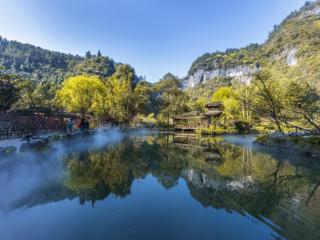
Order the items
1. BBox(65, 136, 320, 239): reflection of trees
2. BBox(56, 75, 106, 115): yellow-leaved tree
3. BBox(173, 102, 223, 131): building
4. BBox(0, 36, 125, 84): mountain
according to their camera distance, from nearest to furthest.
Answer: BBox(65, 136, 320, 239): reflection of trees
BBox(173, 102, 223, 131): building
BBox(56, 75, 106, 115): yellow-leaved tree
BBox(0, 36, 125, 84): mountain

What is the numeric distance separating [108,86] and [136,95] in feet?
16.6

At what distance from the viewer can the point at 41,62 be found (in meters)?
104

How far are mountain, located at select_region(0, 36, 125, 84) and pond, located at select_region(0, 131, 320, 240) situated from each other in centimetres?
6775

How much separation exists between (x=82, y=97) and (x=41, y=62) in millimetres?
83349

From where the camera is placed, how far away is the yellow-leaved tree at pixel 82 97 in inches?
1373

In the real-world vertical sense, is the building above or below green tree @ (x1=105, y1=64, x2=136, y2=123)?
below

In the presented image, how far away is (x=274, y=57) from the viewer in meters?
89.2

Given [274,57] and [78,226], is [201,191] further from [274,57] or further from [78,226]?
[274,57]

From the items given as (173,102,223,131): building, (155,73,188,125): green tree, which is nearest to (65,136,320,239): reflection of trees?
(173,102,223,131): building

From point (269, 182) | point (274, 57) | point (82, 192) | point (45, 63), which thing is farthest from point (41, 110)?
point (45, 63)

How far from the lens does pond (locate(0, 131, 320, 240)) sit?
16.0 ft

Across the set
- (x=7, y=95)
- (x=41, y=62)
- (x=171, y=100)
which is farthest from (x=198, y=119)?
(x=41, y=62)

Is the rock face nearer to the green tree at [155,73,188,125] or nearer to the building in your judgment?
the green tree at [155,73,188,125]

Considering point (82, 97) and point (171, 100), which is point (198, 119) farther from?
point (82, 97)
